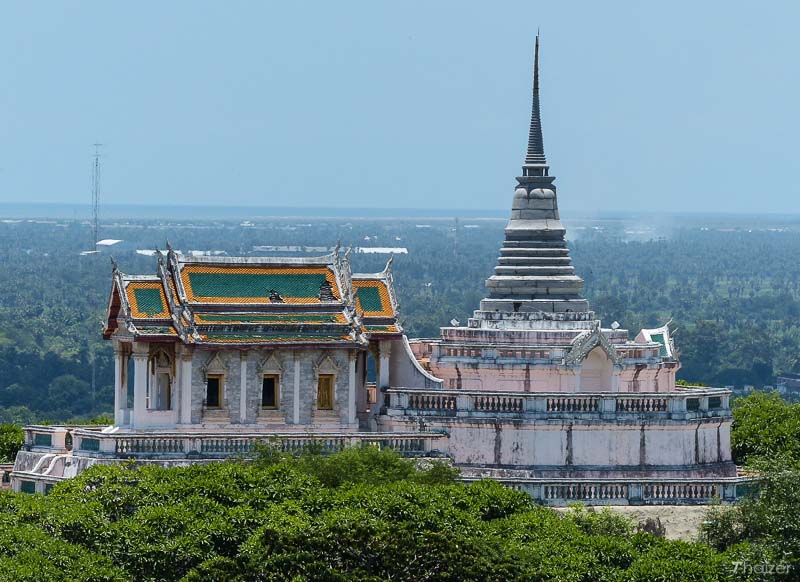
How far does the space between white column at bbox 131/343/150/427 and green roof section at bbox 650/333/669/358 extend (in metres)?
11.9

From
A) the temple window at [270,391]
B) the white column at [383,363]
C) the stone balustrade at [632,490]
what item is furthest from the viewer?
the white column at [383,363]

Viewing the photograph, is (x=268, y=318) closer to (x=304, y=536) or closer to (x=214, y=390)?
(x=214, y=390)

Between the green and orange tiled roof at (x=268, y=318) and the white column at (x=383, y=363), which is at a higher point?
the green and orange tiled roof at (x=268, y=318)

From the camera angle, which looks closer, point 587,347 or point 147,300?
point 147,300

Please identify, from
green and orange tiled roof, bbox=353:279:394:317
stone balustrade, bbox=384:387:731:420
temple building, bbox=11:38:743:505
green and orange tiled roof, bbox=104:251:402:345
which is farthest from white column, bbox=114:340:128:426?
stone balustrade, bbox=384:387:731:420

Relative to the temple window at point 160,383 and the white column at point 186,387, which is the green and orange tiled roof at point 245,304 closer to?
the white column at point 186,387

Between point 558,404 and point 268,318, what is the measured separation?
644cm

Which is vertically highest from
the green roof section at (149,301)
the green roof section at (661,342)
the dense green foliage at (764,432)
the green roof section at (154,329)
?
the green roof section at (149,301)

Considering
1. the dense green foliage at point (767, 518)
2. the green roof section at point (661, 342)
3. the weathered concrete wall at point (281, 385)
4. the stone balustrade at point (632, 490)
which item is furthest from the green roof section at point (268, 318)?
the dense green foliage at point (767, 518)

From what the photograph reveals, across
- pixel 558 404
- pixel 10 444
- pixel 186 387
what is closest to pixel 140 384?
pixel 186 387

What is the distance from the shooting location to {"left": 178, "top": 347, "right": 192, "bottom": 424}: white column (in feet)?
190

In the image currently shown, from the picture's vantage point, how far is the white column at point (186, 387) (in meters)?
57.9

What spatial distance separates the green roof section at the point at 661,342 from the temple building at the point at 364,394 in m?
1.07

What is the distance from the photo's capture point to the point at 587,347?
196 feet
